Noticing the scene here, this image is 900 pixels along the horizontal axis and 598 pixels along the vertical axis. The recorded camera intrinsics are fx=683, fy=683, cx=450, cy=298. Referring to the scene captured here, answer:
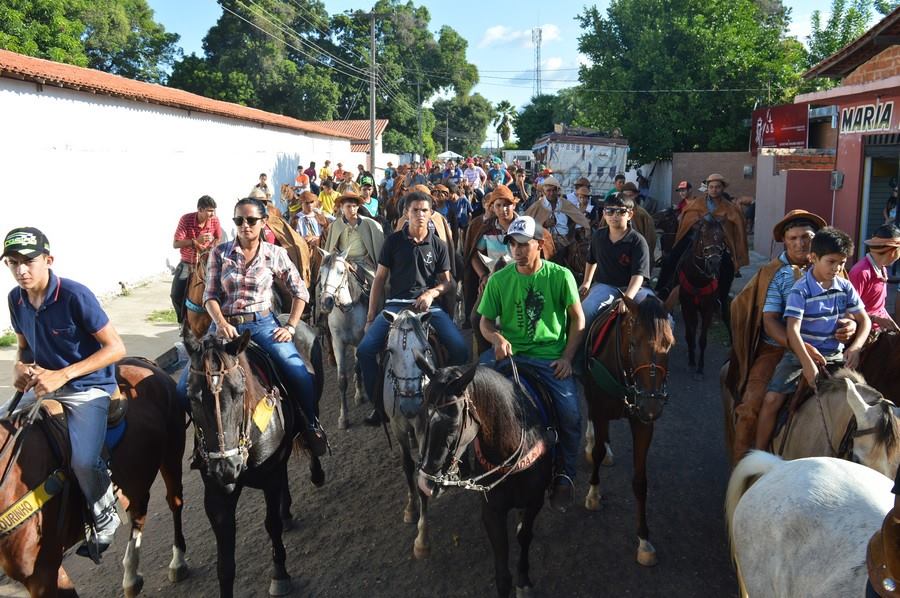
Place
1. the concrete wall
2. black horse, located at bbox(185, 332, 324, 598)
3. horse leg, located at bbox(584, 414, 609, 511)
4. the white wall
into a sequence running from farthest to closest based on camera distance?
the concrete wall
the white wall
horse leg, located at bbox(584, 414, 609, 511)
black horse, located at bbox(185, 332, 324, 598)

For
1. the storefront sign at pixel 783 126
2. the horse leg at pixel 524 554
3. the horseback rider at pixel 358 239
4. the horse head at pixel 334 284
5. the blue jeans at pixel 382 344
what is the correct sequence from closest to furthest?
the horse leg at pixel 524 554 < the blue jeans at pixel 382 344 < the horse head at pixel 334 284 < the horseback rider at pixel 358 239 < the storefront sign at pixel 783 126

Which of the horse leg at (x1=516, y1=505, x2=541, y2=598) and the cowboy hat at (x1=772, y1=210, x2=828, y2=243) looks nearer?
the horse leg at (x1=516, y1=505, x2=541, y2=598)

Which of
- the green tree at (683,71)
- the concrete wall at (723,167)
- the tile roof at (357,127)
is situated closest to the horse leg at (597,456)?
the concrete wall at (723,167)

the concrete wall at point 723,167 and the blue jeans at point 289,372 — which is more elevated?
the concrete wall at point 723,167

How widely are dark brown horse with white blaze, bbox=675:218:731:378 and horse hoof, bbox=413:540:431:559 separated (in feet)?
17.4

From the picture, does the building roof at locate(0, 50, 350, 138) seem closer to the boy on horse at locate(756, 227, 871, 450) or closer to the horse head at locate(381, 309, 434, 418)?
the horse head at locate(381, 309, 434, 418)

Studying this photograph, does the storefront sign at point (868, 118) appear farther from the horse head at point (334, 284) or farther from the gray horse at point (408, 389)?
the gray horse at point (408, 389)

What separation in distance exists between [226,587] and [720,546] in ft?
11.3

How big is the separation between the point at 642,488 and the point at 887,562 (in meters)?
2.89

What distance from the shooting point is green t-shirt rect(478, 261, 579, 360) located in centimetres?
468

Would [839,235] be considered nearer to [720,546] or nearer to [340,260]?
[720,546]

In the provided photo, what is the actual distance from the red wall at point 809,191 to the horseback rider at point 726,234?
752cm

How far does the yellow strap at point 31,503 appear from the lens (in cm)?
364

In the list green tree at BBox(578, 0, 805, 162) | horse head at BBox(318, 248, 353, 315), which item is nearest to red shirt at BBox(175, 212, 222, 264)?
horse head at BBox(318, 248, 353, 315)
